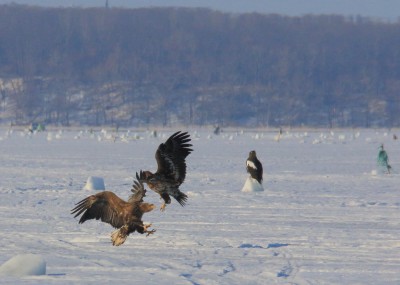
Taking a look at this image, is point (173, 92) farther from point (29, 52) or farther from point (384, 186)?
point (384, 186)

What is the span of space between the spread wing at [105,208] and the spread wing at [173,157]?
2.80 feet

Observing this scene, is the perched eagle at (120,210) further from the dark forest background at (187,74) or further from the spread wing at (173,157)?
the dark forest background at (187,74)

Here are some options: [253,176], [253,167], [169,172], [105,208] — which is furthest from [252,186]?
[105,208]

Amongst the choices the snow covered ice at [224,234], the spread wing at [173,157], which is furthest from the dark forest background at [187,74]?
the spread wing at [173,157]

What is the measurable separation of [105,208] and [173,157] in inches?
44.8

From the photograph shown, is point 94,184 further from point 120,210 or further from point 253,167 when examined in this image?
point 120,210

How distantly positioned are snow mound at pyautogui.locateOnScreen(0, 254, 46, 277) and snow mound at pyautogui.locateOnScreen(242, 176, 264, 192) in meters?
11.8

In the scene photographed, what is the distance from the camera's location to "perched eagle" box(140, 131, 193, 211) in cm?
1150

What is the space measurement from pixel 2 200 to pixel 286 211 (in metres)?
4.97

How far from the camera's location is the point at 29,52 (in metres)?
184

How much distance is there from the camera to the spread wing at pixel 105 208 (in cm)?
1082

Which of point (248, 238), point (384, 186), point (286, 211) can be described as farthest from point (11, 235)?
point (384, 186)

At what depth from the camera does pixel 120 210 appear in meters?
10.8

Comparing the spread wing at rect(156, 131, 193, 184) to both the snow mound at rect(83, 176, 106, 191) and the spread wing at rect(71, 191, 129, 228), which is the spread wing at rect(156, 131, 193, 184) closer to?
the spread wing at rect(71, 191, 129, 228)
